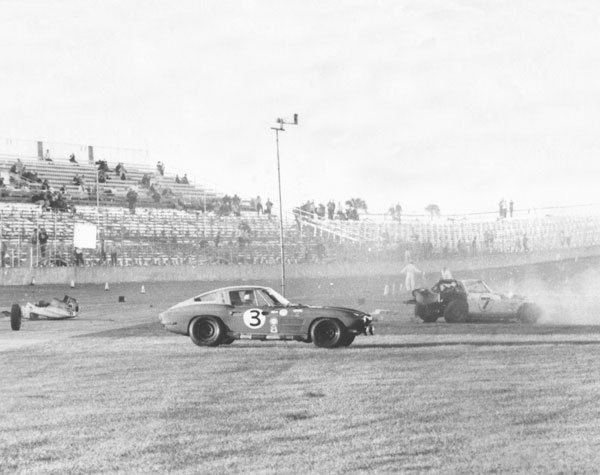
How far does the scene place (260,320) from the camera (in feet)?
58.5

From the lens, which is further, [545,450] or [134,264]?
[134,264]

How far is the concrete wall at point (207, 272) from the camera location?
46250 millimetres

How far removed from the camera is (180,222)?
61281mm

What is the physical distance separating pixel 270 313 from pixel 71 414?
7.29m

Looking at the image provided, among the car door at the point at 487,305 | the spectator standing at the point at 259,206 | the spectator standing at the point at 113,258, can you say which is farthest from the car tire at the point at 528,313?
the spectator standing at the point at 259,206

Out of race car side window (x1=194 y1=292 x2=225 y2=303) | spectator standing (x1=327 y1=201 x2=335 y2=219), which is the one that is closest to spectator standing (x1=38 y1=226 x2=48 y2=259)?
spectator standing (x1=327 y1=201 x2=335 y2=219)

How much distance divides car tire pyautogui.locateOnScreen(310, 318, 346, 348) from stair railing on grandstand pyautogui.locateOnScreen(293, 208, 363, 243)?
1815 inches

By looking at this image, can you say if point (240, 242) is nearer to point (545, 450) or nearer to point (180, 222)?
point (180, 222)

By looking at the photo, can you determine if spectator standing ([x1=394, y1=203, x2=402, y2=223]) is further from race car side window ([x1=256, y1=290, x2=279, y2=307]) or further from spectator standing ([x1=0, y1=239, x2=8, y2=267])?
race car side window ([x1=256, y1=290, x2=279, y2=307])

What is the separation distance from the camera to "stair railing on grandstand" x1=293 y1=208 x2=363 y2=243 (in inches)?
2564

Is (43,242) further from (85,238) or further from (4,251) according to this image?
(4,251)

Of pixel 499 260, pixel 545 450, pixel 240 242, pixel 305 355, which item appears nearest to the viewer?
pixel 545 450

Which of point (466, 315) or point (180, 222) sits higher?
point (180, 222)

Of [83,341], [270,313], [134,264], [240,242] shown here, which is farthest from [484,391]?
[240,242]
